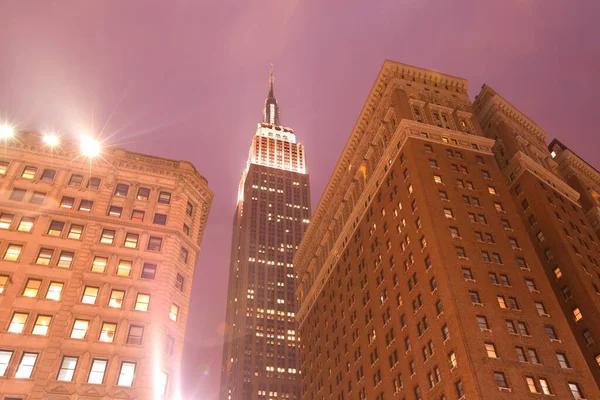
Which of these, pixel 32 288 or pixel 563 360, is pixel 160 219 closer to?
pixel 32 288

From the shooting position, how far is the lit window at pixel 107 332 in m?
46.2

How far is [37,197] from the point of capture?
183 feet

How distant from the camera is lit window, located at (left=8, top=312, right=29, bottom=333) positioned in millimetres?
44844

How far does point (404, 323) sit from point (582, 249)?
32.1 m

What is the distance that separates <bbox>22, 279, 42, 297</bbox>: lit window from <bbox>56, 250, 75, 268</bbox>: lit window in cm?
256

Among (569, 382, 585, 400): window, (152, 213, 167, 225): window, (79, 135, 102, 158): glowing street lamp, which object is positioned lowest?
(569, 382, 585, 400): window

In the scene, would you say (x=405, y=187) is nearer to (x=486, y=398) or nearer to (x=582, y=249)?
(x=582, y=249)

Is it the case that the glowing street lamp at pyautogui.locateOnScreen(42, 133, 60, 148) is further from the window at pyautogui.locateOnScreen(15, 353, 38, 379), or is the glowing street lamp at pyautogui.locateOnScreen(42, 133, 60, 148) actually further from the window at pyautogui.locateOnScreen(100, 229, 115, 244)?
the window at pyautogui.locateOnScreen(15, 353, 38, 379)

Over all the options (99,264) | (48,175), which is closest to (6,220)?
(48,175)

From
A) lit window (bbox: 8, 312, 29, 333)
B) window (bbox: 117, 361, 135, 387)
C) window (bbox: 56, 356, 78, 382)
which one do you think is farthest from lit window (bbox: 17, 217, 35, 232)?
window (bbox: 117, 361, 135, 387)

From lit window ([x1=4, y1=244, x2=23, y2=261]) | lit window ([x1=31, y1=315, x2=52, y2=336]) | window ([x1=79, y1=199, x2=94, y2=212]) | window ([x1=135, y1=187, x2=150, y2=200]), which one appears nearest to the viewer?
lit window ([x1=31, y1=315, x2=52, y2=336])

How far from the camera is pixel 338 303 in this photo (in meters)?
→ 99.3

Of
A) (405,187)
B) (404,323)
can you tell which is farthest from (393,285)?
(405,187)

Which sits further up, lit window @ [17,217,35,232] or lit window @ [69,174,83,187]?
lit window @ [69,174,83,187]
